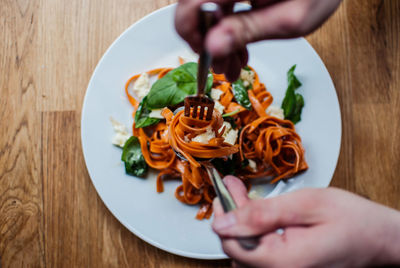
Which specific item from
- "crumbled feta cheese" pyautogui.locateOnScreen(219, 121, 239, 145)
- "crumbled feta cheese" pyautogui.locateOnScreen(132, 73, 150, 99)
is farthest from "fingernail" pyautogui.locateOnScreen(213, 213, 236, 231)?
"crumbled feta cheese" pyautogui.locateOnScreen(132, 73, 150, 99)

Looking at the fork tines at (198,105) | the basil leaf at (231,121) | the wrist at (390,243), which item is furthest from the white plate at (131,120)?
the wrist at (390,243)

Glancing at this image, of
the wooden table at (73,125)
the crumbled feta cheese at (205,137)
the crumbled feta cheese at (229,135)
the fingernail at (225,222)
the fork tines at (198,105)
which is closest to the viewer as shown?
the fingernail at (225,222)

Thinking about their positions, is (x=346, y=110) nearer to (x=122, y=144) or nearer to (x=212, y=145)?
(x=212, y=145)

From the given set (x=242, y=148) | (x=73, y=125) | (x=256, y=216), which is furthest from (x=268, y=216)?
(x=73, y=125)

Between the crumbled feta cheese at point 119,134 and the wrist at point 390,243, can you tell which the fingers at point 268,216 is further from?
the crumbled feta cheese at point 119,134

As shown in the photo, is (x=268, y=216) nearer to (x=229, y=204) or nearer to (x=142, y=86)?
(x=229, y=204)

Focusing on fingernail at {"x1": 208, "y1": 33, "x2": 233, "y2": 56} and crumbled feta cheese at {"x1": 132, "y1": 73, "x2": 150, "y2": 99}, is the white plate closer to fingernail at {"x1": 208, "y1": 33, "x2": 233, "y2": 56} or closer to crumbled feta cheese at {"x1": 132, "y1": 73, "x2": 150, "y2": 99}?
crumbled feta cheese at {"x1": 132, "y1": 73, "x2": 150, "y2": 99}
